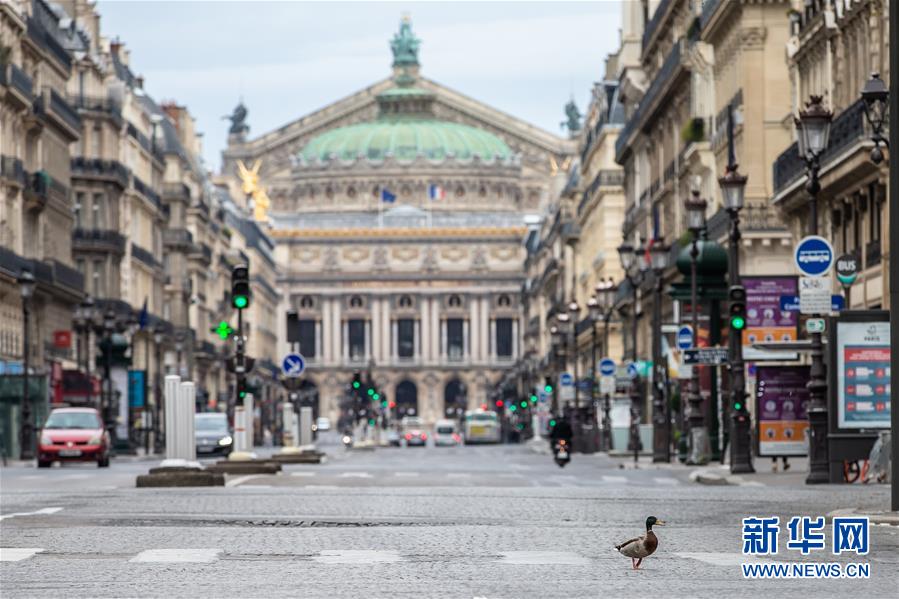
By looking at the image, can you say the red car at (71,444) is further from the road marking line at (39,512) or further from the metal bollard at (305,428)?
the road marking line at (39,512)

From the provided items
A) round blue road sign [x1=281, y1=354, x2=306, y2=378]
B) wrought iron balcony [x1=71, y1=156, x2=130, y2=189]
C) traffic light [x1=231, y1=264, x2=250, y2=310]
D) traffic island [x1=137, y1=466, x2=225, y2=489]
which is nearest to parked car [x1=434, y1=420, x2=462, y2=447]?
wrought iron balcony [x1=71, y1=156, x2=130, y2=189]

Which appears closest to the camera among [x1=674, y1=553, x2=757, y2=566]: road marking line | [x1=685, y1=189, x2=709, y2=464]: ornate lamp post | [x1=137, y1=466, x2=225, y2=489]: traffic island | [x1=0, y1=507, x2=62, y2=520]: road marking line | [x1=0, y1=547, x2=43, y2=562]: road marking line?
[x1=674, y1=553, x2=757, y2=566]: road marking line

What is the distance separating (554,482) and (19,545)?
75.0 ft

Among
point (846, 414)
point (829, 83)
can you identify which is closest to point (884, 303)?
point (829, 83)

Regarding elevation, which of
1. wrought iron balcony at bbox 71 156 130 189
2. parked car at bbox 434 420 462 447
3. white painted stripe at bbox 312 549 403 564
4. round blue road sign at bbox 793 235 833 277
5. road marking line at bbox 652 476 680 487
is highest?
wrought iron balcony at bbox 71 156 130 189

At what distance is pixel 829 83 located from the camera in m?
53.6

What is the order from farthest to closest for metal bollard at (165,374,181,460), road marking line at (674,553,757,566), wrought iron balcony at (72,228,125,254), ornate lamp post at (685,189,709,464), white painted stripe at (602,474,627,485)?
wrought iron balcony at (72,228,125,254) < ornate lamp post at (685,189,709,464) < white painted stripe at (602,474,627,485) < metal bollard at (165,374,181,460) < road marking line at (674,553,757,566)

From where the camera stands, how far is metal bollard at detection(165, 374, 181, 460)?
36750 mm

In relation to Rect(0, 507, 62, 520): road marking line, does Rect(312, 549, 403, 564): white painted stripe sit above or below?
above

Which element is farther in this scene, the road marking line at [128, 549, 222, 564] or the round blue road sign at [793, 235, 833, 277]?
the round blue road sign at [793, 235, 833, 277]

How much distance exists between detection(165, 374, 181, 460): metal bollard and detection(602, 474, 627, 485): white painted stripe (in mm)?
7852

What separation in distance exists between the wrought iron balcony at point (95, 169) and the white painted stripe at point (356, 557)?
3283 inches

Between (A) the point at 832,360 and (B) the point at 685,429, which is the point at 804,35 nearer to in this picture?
(B) the point at 685,429

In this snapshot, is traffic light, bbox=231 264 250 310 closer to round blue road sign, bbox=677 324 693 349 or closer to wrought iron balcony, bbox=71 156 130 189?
round blue road sign, bbox=677 324 693 349
